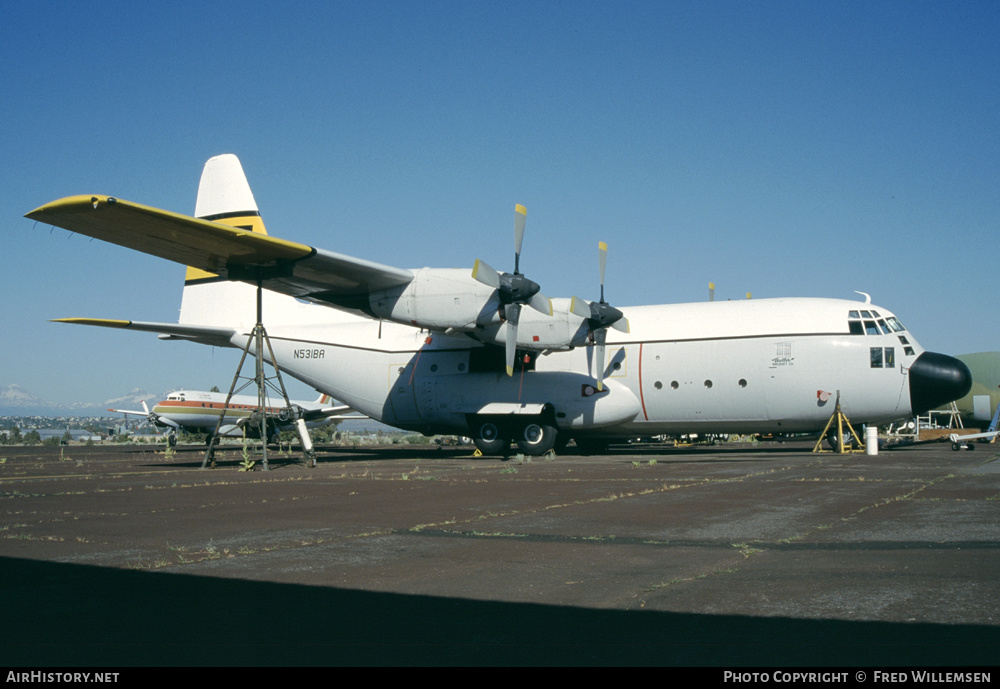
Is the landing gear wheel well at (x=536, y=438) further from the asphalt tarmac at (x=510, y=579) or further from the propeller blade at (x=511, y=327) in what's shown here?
the asphalt tarmac at (x=510, y=579)

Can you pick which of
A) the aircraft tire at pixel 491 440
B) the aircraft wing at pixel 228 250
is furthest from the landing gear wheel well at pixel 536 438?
the aircraft wing at pixel 228 250

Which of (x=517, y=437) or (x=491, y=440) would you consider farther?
(x=491, y=440)

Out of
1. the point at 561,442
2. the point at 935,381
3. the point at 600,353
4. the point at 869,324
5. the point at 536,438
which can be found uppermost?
the point at 869,324

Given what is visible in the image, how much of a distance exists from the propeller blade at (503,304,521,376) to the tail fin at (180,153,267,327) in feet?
32.5

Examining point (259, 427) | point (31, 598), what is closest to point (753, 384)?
point (259, 427)

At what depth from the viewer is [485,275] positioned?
18.6 meters

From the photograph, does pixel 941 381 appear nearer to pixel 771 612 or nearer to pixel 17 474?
pixel 771 612

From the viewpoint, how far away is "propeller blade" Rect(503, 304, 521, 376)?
1925 centimetres

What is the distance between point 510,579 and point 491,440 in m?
18.2

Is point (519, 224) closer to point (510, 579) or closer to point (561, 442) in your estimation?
point (561, 442)

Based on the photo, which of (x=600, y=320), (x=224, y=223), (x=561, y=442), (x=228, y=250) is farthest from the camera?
(x=224, y=223)

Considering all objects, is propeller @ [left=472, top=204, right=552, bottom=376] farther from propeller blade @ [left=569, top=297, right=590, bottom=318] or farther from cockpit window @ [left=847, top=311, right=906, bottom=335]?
cockpit window @ [left=847, top=311, right=906, bottom=335]

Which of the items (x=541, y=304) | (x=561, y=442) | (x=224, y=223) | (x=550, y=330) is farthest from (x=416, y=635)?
(x=224, y=223)

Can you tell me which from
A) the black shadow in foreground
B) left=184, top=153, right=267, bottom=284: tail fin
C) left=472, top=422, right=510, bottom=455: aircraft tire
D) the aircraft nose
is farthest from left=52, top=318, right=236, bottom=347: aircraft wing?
the aircraft nose
